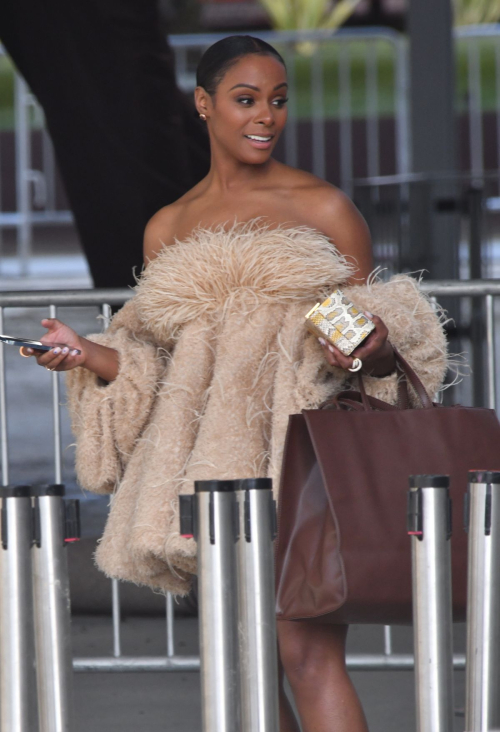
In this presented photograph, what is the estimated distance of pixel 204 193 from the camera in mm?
2336

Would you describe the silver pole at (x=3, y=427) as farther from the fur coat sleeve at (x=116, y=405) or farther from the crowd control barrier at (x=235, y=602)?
the crowd control barrier at (x=235, y=602)

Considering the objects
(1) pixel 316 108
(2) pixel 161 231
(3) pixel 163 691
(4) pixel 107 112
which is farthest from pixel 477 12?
(2) pixel 161 231

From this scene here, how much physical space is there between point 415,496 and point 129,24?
343 centimetres

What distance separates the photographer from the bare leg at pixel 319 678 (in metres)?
2.05

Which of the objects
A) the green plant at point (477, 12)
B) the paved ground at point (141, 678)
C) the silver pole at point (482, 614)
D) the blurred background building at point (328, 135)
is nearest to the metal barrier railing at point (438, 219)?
the blurred background building at point (328, 135)

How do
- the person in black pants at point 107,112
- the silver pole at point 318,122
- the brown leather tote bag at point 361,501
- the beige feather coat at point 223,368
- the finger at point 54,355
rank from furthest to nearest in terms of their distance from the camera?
1. the silver pole at point 318,122
2. the person in black pants at point 107,112
3. the finger at point 54,355
4. the beige feather coat at point 223,368
5. the brown leather tote bag at point 361,501

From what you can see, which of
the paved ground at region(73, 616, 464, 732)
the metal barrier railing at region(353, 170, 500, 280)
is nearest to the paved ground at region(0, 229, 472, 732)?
the paved ground at region(73, 616, 464, 732)

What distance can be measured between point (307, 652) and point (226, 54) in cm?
121

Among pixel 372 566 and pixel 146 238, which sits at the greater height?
pixel 146 238

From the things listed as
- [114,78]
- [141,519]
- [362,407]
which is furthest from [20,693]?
[114,78]

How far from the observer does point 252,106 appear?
2176 mm

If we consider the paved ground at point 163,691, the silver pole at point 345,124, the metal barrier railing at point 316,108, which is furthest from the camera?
the silver pole at point 345,124

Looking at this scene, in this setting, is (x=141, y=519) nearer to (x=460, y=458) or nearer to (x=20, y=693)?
(x=20, y=693)

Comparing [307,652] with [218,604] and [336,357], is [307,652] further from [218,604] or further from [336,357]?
[336,357]
